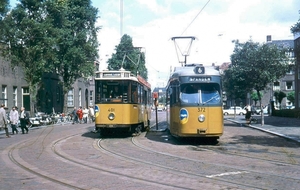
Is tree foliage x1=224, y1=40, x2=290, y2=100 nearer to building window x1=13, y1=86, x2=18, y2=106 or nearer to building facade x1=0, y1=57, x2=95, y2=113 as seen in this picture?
building facade x1=0, y1=57, x2=95, y2=113

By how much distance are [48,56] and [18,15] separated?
15.2ft

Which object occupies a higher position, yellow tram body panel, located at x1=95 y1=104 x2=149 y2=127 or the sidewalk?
yellow tram body panel, located at x1=95 y1=104 x2=149 y2=127

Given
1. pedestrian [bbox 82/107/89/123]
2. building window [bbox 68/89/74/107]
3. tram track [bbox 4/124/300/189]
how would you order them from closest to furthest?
tram track [bbox 4/124/300/189]
pedestrian [bbox 82/107/89/123]
building window [bbox 68/89/74/107]

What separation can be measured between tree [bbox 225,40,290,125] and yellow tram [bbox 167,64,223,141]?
1657 cm

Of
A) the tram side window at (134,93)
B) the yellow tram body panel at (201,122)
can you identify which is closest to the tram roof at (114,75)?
the tram side window at (134,93)

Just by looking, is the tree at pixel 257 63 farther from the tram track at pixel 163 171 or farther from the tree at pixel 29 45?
the tram track at pixel 163 171

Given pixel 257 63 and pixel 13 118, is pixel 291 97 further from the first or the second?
pixel 13 118

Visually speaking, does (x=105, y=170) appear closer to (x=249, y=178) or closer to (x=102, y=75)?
(x=249, y=178)

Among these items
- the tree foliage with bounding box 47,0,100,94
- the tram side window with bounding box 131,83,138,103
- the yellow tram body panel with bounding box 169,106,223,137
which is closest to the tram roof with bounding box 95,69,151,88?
the tram side window with bounding box 131,83,138,103

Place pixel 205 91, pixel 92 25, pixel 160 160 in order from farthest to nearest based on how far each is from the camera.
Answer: pixel 92 25 < pixel 205 91 < pixel 160 160

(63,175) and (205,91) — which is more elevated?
(205,91)

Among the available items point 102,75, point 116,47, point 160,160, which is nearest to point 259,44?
point 102,75

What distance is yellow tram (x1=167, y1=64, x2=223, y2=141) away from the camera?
52.5 feet

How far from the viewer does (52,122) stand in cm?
3906
